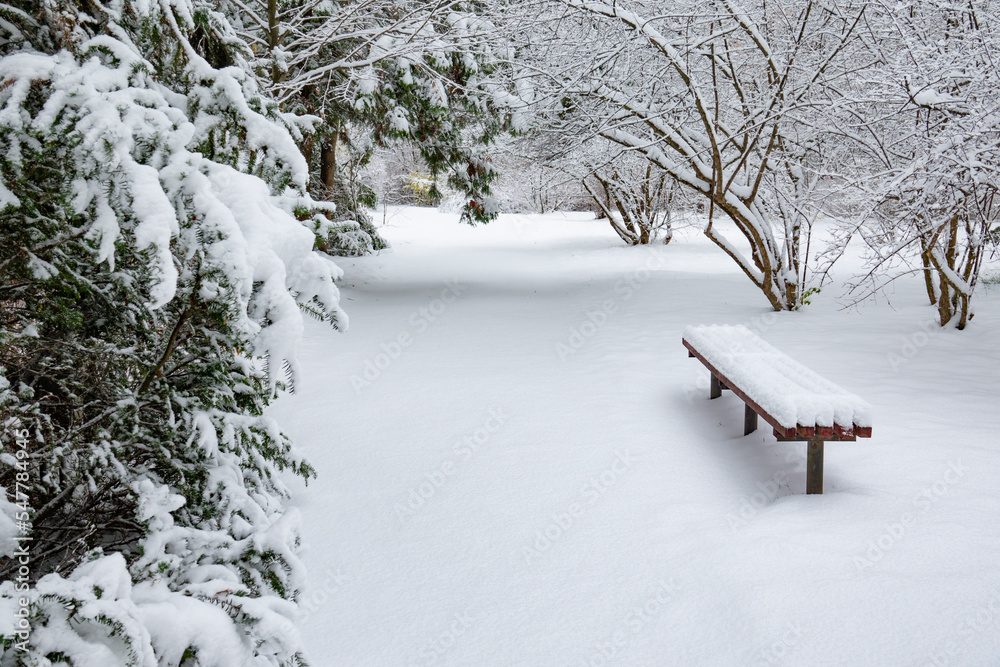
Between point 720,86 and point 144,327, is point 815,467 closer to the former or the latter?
point 144,327

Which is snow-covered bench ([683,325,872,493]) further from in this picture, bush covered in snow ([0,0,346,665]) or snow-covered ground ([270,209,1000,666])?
bush covered in snow ([0,0,346,665])

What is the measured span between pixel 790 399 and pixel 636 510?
94 cm

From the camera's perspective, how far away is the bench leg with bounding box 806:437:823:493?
3.35 metres

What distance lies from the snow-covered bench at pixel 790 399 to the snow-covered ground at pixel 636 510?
0.31 meters

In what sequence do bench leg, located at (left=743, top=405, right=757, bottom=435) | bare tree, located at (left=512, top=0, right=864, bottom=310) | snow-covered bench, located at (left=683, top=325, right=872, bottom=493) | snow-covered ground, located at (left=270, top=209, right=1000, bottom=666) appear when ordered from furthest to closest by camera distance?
bare tree, located at (left=512, top=0, right=864, bottom=310) → bench leg, located at (left=743, top=405, right=757, bottom=435) → snow-covered bench, located at (left=683, top=325, right=872, bottom=493) → snow-covered ground, located at (left=270, top=209, right=1000, bottom=666)

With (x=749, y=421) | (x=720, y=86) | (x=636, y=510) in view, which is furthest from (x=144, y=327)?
(x=720, y=86)

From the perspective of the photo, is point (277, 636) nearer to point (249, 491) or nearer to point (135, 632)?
point (135, 632)

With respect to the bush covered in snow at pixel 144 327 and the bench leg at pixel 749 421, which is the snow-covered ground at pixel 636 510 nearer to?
the bench leg at pixel 749 421

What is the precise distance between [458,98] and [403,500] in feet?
24.3

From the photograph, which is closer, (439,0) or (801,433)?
(801,433)

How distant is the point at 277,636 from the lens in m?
1.61

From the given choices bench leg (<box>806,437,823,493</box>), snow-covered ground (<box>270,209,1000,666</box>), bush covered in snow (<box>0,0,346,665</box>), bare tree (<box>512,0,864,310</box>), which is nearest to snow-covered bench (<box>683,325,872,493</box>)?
bench leg (<box>806,437,823,493</box>)

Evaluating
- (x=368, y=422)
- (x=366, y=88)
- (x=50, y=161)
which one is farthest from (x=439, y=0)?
(x=50, y=161)

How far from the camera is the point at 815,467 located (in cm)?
337
